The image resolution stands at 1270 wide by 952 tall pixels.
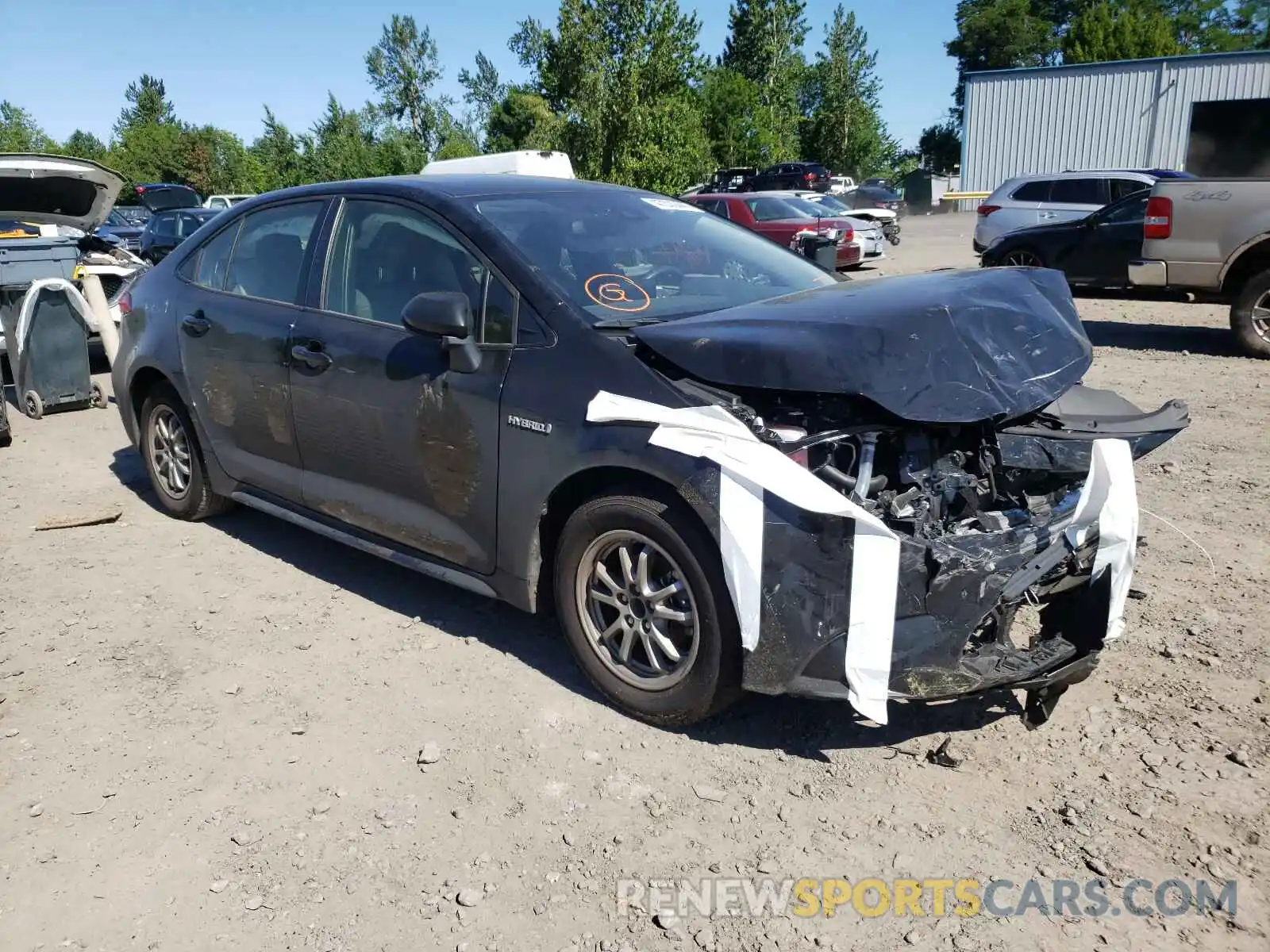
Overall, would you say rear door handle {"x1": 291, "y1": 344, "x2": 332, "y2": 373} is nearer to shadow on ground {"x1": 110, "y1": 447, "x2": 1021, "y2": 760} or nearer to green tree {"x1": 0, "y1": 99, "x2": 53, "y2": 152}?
shadow on ground {"x1": 110, "y1": 447, "x2": 1021, "y2": 760}

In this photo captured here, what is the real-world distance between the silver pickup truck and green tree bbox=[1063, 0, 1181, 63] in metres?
54.0

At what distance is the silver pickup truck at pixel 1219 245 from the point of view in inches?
368

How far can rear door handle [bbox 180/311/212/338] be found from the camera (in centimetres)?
509

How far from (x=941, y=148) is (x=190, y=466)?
7675 cm

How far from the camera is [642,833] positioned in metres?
3.02

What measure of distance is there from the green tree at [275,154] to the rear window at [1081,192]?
3712 centimetres

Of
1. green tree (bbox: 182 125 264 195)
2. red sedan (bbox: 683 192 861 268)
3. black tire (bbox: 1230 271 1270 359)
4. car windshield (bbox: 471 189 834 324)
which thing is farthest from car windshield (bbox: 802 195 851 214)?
green tree (bbox: 182 125 264 195)

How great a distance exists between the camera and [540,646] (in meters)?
4.22

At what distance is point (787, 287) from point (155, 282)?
352cm

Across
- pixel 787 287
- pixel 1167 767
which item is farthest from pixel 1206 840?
pixel 787 287

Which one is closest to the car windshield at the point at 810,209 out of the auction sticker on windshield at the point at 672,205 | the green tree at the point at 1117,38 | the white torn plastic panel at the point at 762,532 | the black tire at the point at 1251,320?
the black tire at the point at 1251,320

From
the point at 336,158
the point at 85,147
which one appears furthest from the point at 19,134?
the point at 336,158

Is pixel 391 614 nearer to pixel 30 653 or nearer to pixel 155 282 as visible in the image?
pixel 30 653

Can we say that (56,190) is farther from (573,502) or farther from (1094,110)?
(1094,110)
